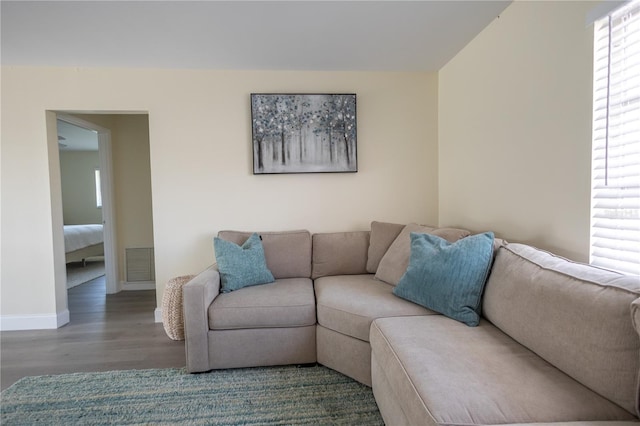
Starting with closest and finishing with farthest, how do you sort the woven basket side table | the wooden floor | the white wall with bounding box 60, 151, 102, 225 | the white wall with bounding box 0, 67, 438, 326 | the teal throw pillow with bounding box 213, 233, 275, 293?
the wooden floor < the teal throw pillow with bounding box 213, 233, 275, 293 < the woven basket side table < the white wall with bounding box 0, 67, 438, 326 < the white wall with bounding box 60, 151, 102, 225

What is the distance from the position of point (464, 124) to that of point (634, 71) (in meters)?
1.27

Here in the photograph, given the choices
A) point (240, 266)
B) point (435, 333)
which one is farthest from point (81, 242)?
point (435, 333)

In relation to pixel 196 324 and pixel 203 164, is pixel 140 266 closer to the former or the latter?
pixel 203 164

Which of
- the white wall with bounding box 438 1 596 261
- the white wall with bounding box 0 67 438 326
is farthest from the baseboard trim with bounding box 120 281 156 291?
the white wall with bounding box 438 1 596 261

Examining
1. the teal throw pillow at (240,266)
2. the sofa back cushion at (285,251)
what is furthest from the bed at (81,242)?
the teal throw pillow at (240,266)

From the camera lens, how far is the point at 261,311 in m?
2.00

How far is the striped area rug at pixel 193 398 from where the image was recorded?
160cm

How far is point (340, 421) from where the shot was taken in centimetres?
156

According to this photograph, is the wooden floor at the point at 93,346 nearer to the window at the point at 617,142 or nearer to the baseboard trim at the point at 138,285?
the baseboard trim at the point at 138,285

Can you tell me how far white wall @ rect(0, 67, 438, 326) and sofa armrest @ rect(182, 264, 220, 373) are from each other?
0.98 metres

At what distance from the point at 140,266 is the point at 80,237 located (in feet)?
7.61

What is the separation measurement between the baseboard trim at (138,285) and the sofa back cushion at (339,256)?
8.17ft

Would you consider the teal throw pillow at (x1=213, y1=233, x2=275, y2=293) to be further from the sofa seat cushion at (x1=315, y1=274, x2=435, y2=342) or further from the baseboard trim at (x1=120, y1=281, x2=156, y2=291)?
the baseboard trim at (x1=120, y1=281, x2=156, y2=291)

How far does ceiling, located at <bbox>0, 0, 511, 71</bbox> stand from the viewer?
6.21 ft
